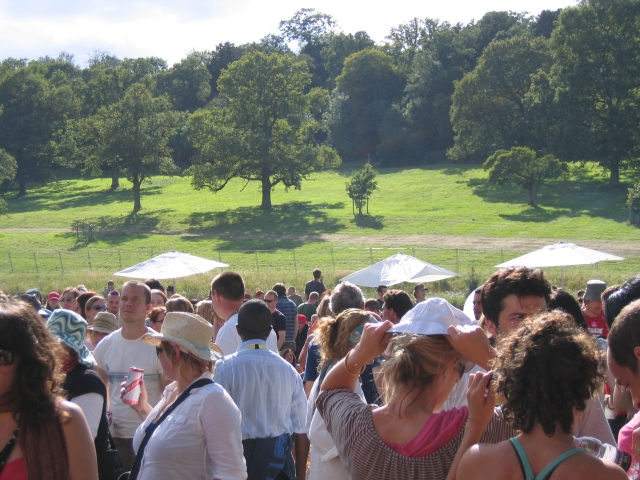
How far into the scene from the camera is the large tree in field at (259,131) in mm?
55062

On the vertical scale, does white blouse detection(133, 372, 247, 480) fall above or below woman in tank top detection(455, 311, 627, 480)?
below

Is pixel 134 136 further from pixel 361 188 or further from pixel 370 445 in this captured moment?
pixel 370 445

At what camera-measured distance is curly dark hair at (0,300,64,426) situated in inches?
111

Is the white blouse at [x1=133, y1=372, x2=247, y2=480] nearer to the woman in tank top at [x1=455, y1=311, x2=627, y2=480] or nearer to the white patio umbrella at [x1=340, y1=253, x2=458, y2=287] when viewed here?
the woman in tank top at [x1=455, y1=311, x2=627, y2=480]

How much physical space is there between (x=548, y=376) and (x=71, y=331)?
2.57 metres

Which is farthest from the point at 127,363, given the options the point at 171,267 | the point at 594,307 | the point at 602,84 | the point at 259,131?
the point at 602,84

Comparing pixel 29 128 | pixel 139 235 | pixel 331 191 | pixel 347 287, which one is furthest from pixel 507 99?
pixel 347 287

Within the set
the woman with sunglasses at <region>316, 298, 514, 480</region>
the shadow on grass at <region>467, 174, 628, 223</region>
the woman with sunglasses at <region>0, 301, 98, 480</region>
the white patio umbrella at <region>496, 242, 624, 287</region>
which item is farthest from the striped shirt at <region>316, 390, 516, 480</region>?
the shadow on grass at <region>467, 174, 628, 223</region>

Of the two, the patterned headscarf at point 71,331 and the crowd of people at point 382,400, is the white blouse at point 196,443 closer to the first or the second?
the crowd of people at point 382,400

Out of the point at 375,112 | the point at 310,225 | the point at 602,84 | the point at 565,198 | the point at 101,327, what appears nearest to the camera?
the point at 101,327

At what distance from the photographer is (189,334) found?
3754mm

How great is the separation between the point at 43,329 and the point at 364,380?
233cm

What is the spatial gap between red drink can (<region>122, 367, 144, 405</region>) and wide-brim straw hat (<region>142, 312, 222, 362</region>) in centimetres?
72

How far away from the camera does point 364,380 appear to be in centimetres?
473
